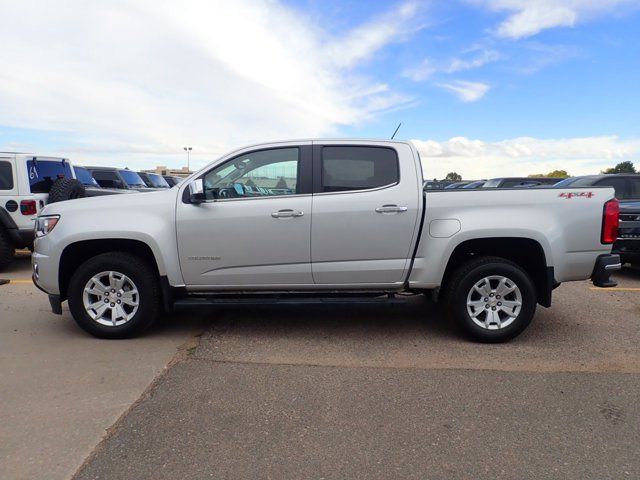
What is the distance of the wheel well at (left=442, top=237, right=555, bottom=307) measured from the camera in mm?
4500

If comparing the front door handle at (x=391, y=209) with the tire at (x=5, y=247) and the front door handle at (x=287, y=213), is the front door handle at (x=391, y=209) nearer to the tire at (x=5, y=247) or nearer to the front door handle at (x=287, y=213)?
the front door handle at (x=287, y=213)

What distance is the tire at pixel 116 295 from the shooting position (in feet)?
14.9

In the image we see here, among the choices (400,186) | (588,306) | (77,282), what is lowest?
(588,306)

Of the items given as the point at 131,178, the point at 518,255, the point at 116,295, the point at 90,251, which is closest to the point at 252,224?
the point at 116,295

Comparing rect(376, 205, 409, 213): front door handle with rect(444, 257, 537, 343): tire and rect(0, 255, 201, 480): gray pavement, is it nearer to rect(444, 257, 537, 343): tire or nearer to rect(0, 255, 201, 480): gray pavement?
rect(444, 257, 537, 343): tire

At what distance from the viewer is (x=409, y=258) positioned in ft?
14.8

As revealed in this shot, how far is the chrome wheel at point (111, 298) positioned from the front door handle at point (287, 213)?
1.53 meters

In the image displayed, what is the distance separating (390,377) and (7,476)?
2.56 meters

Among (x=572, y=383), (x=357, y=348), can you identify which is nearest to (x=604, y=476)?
(x=572, y=383)

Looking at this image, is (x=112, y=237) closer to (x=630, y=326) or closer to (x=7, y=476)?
(x=7, y=476)

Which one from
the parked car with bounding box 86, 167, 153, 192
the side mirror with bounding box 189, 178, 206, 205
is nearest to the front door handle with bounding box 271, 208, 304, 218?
the side mirror with bounding box 189, 178, 206, 205

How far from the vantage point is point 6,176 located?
25.3 ft

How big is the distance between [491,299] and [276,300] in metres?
2.04

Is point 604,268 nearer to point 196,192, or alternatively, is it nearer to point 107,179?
point 196,192
